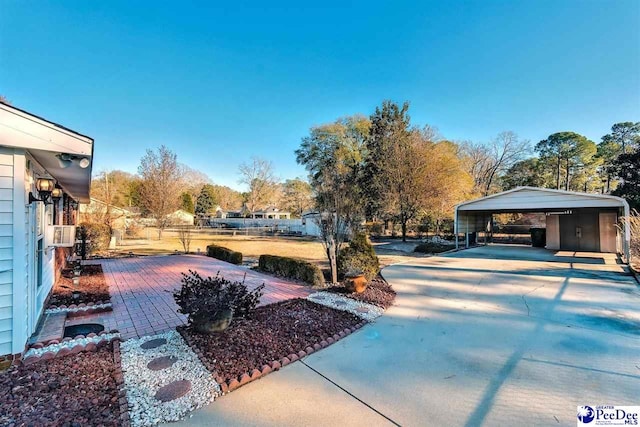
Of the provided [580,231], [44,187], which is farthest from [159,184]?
[580,231]

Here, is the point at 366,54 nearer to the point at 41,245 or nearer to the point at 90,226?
the point at 41,245

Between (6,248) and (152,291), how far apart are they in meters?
3.77

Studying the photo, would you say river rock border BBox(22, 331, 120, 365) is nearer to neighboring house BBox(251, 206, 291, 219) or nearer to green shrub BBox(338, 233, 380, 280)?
green shrub BBox(338, 233, 380, 280)

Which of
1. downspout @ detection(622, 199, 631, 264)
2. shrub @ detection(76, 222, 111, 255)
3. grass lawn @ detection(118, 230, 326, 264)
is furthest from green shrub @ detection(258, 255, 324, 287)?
downspout @ detection(622, 199, 631, 264)

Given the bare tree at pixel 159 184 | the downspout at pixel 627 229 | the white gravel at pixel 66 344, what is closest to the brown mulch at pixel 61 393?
the white gravel at pixel 66 344

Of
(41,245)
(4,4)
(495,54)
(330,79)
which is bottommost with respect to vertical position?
(41,245)

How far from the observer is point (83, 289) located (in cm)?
608

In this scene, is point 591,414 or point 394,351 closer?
point 591,414

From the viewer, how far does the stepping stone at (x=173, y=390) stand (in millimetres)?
2431

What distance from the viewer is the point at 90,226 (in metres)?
12.0

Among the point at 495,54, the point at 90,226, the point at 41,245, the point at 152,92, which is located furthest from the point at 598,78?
the point at 90,226

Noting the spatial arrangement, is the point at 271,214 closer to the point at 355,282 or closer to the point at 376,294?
the point at 355,282

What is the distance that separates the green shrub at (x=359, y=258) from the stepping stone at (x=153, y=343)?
380 centimetres

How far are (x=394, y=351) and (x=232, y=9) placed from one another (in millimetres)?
10439
